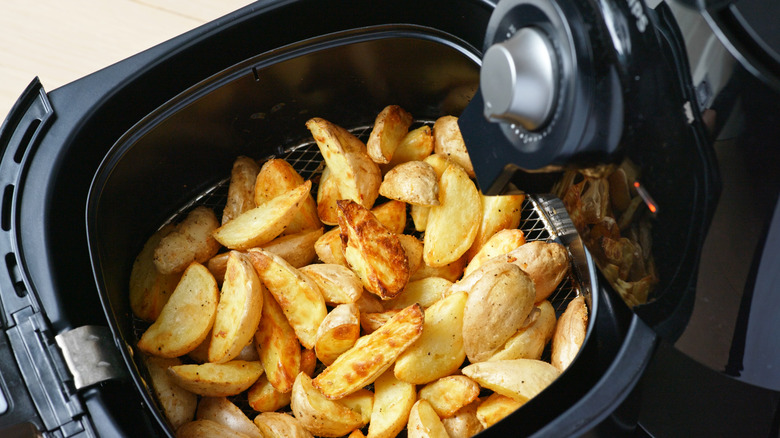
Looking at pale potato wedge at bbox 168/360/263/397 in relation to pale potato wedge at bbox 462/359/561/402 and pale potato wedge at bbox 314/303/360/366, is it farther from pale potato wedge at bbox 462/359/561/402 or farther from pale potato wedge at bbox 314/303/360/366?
pale potato wedge at bbox 462/359/561/402

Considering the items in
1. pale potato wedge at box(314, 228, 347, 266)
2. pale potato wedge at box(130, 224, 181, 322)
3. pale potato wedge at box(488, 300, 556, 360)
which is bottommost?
pale potato wedge at box(488, 300, 556, 360)

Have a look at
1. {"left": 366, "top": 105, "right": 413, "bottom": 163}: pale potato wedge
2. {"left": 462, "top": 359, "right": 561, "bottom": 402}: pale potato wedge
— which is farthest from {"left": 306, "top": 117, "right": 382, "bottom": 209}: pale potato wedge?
{"left": 462, "top": 359, "right": 561, "bottom": 402}: pale potato wedge

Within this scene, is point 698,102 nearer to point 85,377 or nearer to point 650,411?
point 650,411

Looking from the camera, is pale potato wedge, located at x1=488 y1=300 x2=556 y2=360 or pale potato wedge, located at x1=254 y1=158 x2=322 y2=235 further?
pale potato wedge, located at x1=254 y1=158 x2=322 y2=235

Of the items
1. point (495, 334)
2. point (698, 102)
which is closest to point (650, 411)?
point (495, 334)

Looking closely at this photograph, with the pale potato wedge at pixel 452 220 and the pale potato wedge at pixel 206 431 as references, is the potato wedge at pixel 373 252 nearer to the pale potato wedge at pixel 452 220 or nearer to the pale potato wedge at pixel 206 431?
the pale potato wedge at pixel 452 220

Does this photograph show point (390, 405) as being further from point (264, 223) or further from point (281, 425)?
point (264, 223)

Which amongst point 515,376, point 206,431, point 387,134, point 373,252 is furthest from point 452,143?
point 206,431
